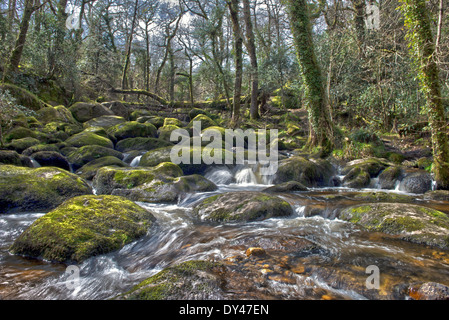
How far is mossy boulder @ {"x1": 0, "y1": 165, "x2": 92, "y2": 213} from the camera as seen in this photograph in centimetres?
516

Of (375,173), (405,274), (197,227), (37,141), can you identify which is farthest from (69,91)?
(405,274)

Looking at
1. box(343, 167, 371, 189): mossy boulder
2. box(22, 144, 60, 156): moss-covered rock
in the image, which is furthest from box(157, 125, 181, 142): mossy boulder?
box(343, 167, 371, 189): mossy boulder

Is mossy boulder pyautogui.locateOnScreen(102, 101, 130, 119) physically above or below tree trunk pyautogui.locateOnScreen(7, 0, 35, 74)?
below

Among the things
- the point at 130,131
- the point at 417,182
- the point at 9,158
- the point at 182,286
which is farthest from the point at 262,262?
the point at 130,131

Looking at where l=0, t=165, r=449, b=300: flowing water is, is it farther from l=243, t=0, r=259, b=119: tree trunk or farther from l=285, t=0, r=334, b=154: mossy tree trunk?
l=243, t=0, r=259, b=119: tree trunk

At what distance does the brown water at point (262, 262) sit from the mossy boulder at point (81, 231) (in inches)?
5.1

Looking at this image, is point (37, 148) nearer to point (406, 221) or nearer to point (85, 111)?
point (85, 111)

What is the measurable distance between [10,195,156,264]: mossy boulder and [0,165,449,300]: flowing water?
0.13 meters

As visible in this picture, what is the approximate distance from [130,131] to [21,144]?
4919 mm

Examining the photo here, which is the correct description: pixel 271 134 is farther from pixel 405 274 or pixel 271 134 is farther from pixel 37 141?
pixel 405 274

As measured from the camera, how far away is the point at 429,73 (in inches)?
243
